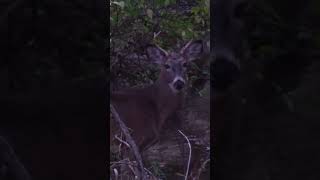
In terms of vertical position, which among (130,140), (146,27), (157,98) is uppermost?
(146,27)

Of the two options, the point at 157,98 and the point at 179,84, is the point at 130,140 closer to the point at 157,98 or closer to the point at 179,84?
the point at 157,98
